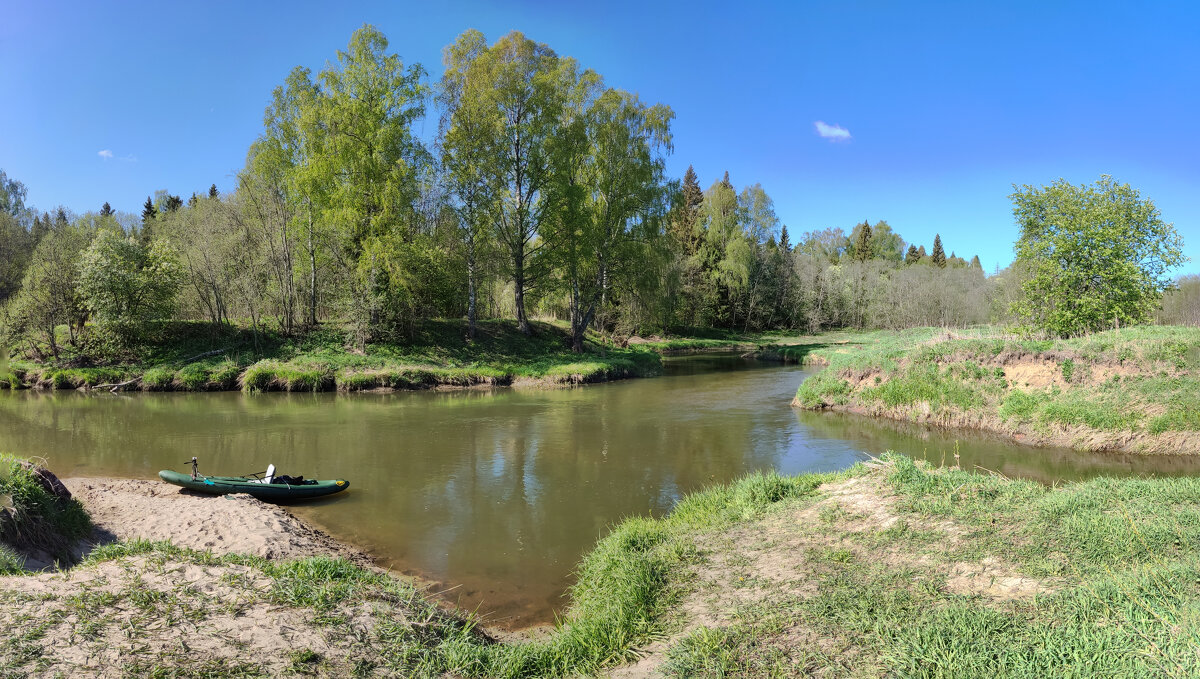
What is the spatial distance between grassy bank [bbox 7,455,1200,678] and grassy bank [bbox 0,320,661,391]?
20600 millimetres

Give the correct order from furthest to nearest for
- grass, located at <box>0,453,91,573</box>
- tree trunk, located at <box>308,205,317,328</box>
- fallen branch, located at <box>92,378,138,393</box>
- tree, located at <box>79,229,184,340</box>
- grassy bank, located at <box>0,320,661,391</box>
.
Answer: tree trunk, located at <box>308,205,317,328</box> < tree, located at <box>79,229,184,340</box> < grassy bank, located at <box>0,320,661,391</box> < fallen branch, located at <box>92,378,138,393</box> < grass, located at <box>0,453,91,573</box>

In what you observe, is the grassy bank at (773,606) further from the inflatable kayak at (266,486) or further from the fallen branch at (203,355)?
the fallen branch at (203,355)

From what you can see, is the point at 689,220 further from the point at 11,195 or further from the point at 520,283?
the point at 11,195

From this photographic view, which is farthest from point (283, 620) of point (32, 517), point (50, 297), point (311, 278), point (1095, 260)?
point (50, 297)

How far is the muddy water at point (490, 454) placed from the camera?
837 cm

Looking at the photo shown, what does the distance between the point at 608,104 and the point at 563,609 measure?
3049 cm

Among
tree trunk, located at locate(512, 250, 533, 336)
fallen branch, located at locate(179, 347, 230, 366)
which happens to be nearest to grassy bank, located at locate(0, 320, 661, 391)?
fallen branch, located at locate(179, 347, 230, 366)

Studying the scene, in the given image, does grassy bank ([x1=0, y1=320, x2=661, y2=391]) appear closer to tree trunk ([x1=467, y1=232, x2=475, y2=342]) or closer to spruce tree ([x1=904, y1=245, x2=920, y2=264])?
tree trunk ([x1=467, y1=232, x2=475, y2=342])

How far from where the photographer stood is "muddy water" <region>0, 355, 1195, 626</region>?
27.5 ft

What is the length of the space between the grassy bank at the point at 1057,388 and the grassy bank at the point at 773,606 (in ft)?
27.7

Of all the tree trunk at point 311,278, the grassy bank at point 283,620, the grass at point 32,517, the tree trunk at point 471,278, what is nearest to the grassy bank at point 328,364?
the tree trunk at point 471,278

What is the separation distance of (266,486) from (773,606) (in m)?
9.30

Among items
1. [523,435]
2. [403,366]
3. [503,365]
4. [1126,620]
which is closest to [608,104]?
[503,365]

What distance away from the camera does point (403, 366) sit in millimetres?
27141
